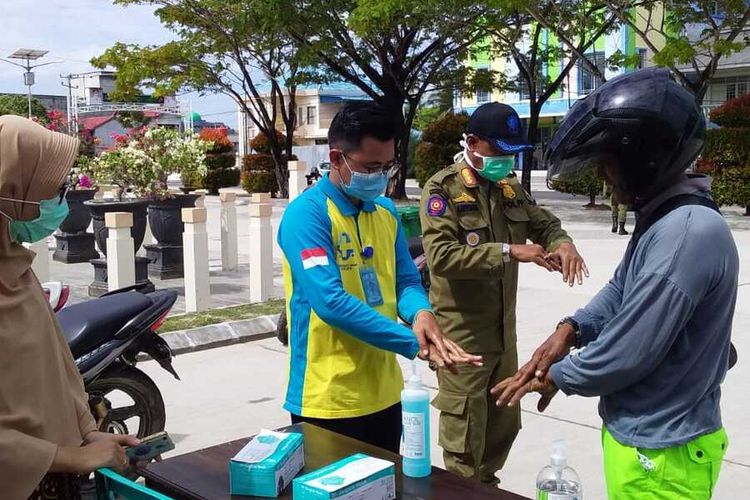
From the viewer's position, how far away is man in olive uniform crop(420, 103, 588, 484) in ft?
10.9

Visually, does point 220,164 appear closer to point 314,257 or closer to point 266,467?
point 314,257

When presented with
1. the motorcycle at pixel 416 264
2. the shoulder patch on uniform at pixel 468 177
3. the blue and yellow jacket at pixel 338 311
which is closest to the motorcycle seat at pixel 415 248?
the motorcycle at pixel 416 264

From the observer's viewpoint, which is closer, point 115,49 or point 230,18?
point 230,18

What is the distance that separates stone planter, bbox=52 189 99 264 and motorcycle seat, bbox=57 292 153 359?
843 cm

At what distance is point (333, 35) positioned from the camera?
20.2 metres

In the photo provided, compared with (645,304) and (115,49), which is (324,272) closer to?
(645,304)

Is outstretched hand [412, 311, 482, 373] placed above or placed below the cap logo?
below

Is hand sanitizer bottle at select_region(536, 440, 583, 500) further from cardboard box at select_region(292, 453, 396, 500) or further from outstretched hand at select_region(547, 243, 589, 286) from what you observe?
outstretched hand at select_region(547, 243, 589, 286)

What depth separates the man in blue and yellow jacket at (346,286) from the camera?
2600mm

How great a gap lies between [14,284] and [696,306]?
62.4 inches

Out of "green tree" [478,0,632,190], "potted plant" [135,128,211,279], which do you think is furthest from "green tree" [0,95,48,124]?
"green tree" [478,0,632,190]

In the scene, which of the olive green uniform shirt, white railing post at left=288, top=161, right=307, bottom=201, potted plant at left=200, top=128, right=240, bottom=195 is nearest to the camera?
the olive green uniform shirt

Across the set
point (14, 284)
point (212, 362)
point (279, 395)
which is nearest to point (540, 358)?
point (14, 284)

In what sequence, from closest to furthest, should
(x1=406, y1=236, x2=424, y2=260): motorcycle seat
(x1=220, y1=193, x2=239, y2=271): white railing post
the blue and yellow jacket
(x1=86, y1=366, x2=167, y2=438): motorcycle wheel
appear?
the blue and yellow jacket
(x1=86, y1=366, x2=167, y2=438): motorcycle wheel
(x1=406, y1=236, x2=424, y2=260): motorcycle seat
(x1=220, y1=193, x2=239, y2=271): white railing post
